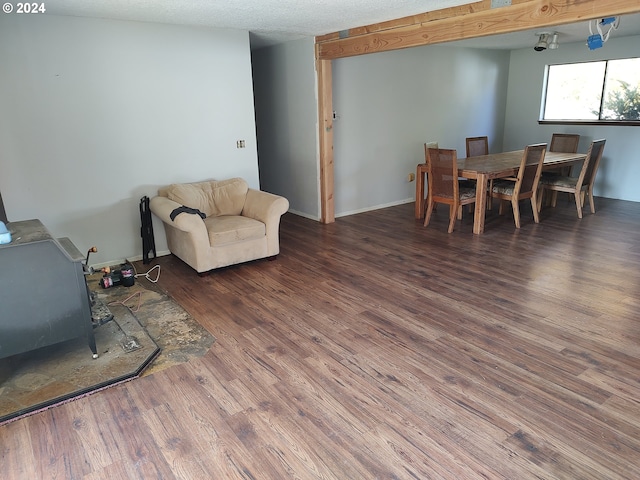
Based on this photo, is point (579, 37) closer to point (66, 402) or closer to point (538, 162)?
point (538, 162)

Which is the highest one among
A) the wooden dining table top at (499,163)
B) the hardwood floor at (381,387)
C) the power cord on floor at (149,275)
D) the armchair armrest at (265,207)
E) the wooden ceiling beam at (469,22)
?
the wooden ceiling beam at (469,22)

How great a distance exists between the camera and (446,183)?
496 cm

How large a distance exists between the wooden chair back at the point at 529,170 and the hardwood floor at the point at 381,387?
1.25 meters

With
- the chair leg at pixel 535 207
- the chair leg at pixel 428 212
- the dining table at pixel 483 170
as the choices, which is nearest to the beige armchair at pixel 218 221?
the chair leg at pixel 428 212

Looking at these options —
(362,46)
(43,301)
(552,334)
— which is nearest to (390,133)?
(362,46)

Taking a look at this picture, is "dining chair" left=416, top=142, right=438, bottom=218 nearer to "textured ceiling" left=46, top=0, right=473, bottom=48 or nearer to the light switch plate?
"textured ceiling" left=46, top=0, right=473, bottom=48

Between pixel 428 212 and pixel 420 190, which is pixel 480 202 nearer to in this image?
pixel 428 212

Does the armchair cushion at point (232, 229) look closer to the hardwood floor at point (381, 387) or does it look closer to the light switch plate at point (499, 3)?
the hardwood floor at point (381, 387)

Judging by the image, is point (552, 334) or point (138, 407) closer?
point (138, 407)

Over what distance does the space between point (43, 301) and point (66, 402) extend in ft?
1.79

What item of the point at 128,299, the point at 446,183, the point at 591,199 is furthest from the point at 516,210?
the point at 128,299

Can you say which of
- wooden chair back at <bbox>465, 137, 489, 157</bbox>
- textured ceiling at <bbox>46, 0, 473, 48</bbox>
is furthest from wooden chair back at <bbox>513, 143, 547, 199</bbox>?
textured ceiling at <bbox>46, 0, 473, 48</bbox>

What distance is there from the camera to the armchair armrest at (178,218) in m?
3.65

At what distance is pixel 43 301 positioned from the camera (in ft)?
7.73
